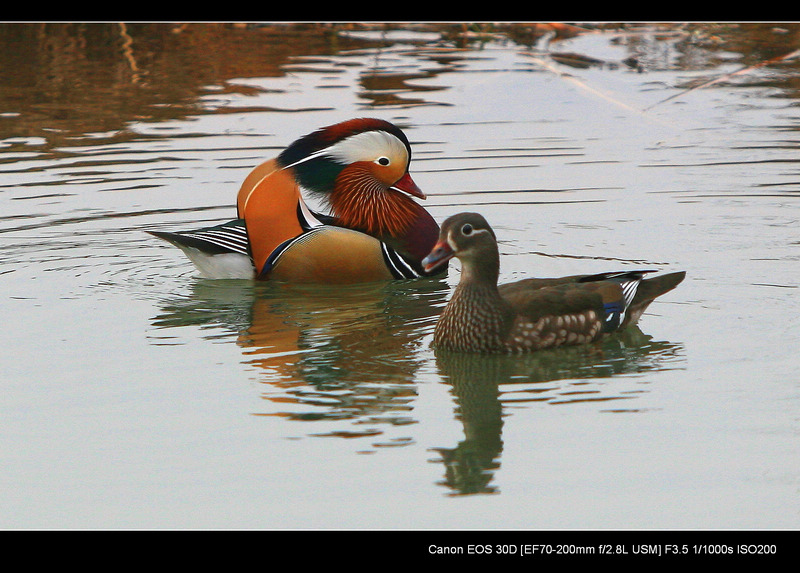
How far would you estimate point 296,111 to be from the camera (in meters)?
14.3

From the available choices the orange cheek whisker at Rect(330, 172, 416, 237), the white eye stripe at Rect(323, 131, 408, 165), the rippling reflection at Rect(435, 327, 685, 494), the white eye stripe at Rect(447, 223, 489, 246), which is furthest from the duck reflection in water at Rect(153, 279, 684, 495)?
the white eye stripe at Rect(323, 131, 408, 165)

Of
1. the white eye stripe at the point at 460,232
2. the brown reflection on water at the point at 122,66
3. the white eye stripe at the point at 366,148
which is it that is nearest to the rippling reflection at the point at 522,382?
the white eye stripe at the point at 460,232

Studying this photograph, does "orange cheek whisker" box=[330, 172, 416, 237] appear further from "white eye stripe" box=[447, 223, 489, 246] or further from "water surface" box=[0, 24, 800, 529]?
"white eye stripe" box=[447, 223, 489, 246]

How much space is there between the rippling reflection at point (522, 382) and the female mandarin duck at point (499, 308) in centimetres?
9

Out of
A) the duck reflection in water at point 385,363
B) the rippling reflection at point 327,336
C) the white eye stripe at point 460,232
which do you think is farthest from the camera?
the white eye stripe at point 460,232

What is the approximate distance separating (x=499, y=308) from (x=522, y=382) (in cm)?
64

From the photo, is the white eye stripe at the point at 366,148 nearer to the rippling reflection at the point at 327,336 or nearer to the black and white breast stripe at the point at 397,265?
the black and white breast stripe at the point at 397,265

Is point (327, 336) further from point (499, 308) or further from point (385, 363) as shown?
point (499, 308)

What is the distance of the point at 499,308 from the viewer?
727cm

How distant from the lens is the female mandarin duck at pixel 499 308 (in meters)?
7.23

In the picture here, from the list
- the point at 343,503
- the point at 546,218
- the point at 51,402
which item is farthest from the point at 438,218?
the point at 343,503

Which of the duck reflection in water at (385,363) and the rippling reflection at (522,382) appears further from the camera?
the duck reflection in water at (385,363)

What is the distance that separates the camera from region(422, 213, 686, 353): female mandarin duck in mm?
7230

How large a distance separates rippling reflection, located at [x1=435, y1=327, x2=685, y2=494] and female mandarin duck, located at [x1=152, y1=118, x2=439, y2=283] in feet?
6.64
